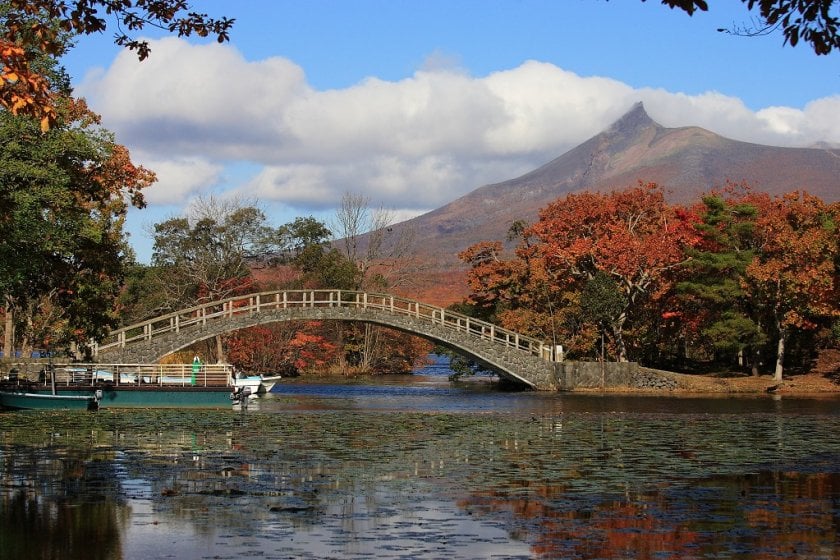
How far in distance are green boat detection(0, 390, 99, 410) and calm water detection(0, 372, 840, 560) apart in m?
3.45

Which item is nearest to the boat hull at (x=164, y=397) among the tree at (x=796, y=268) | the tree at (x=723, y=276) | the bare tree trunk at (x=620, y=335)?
the bare tree trunk at (x=620, y=335)

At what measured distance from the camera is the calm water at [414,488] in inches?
489

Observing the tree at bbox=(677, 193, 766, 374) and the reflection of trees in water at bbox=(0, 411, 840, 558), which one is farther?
the tree at bbox=(677, 193, 766, 374)

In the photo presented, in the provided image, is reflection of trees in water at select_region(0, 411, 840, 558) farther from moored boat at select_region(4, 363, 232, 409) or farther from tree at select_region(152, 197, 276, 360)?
tree at select_region(152, 197, 276, 360)

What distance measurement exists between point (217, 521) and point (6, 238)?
15541 mm

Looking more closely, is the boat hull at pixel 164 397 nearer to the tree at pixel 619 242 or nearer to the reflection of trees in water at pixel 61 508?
the reflection of trees in water at pixel 61 508

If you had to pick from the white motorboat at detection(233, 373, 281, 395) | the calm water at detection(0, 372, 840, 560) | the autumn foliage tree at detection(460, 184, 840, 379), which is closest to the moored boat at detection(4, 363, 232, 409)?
the white motorboat at detection(233, 373, 281, 395)

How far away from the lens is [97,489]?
16.3m

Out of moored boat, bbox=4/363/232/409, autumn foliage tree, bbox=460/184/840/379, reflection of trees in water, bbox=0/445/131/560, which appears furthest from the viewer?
autumn foliage tree, bbox=460/184/840/379

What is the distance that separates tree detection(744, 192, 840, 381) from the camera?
4722 cm

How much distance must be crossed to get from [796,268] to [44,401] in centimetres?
3081

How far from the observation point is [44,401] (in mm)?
34781

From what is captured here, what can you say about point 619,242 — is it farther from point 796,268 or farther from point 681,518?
point 681,518

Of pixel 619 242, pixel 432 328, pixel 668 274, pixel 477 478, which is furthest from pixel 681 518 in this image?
pixel 668 274
